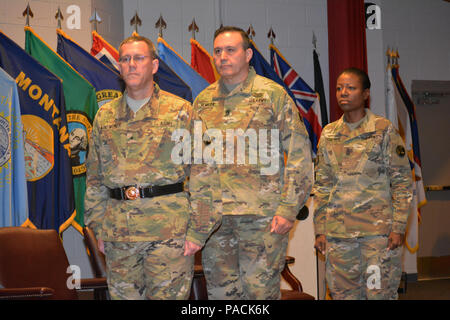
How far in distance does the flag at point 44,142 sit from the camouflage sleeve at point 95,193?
1.62 metres

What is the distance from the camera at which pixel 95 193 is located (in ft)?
7.81

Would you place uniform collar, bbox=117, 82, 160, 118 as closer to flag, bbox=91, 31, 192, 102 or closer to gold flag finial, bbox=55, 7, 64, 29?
flag, bbox=91, 31, 192, 102

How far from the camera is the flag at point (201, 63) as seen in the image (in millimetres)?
5035

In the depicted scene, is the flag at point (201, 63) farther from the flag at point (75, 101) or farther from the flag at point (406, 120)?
the flag at point (406, 120)

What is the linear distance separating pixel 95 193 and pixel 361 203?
1510 mm

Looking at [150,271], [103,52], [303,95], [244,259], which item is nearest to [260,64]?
[303,95]

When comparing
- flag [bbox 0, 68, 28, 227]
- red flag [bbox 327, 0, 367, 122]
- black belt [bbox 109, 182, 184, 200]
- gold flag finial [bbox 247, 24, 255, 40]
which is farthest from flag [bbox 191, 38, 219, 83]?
black belt [bbox 109, 182, 184, 200]

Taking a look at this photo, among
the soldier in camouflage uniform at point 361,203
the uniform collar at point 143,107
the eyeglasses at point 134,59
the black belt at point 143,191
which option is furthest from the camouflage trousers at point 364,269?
the eyeglasses at point 134,59

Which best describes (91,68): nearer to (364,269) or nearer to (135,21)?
(135,21)

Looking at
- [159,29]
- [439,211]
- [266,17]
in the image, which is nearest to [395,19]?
[266,17]

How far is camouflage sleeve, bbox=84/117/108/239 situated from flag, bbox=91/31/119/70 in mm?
2242

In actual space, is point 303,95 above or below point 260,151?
above

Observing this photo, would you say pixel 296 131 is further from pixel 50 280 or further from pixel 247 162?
pixel 50 280

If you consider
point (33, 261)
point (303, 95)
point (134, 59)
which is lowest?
point (33, 261)
